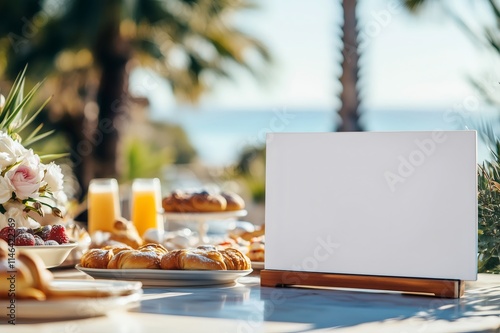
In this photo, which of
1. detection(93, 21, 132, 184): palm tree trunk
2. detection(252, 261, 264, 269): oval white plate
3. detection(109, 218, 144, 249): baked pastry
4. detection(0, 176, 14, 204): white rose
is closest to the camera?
detection(0, 176, 14, 204): white rose

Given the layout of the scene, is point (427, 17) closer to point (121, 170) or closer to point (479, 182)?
point (121, 170)

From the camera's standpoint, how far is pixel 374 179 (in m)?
1.57

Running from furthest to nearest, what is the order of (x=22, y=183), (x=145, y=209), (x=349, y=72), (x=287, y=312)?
(x=349, y=72) → (x=145, y=209) → (x=22, y=183) → (x=287, y=312)

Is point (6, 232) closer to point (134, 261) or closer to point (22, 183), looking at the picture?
point (22, 183)

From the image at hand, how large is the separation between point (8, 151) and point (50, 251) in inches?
10.9

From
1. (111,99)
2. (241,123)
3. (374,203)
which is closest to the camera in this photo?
(374,203)

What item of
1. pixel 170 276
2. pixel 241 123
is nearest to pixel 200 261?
pixel 170 276

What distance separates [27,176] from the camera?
178cm

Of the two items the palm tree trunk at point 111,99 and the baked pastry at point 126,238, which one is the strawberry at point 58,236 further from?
the palm tree trunk at point 111,99

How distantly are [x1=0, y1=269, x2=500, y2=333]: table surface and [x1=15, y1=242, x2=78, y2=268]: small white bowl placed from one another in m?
0.18

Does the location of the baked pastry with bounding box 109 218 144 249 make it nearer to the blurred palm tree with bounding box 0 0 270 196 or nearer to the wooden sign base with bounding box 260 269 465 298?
the wooden sign base with bounding box 260 269 465 298

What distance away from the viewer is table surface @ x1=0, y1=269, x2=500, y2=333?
121 cm

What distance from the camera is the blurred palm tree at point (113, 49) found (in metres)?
9.80

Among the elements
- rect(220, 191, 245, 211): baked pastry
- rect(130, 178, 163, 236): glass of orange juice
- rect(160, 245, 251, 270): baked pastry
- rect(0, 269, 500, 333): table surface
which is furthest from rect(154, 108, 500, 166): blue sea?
rect(0, 269, 500, 333): table surface
